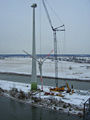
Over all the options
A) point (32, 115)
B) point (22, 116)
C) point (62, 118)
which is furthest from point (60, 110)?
point (22, 116)

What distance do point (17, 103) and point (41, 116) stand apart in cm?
309

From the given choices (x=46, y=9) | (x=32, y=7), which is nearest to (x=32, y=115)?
(x=32, y=7)

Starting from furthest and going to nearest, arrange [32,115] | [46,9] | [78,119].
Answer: [46,9] → [32,115] → [78,119]

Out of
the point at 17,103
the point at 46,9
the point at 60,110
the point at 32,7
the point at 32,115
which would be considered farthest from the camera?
the point at 46,9

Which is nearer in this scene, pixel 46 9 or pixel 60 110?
pixel 60 110

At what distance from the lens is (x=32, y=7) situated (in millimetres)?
14602

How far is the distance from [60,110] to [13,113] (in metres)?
3.01

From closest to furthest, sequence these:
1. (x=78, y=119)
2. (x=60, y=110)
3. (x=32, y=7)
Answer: (x=78, y=119), (x=60, y=110), (x=32, y=7)

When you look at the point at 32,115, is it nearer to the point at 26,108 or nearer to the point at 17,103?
the point at 26,108

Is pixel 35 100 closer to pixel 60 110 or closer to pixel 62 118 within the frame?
pixel 60 110

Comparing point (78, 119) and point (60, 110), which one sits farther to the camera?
point (60, 110)

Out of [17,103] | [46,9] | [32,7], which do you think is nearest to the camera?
[17,103]

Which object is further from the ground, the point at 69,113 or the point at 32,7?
the point at 32,7

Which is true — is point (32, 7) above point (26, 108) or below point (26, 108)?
above
